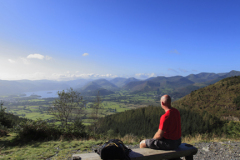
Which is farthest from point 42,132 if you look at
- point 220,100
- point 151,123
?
point 220,100

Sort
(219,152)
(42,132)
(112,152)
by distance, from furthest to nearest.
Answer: (42,132) < (219,152) < (112,152)

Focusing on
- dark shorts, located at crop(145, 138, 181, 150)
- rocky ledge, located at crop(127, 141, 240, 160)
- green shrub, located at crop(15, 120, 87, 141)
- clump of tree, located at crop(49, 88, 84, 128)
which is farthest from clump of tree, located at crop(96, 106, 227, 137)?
dark shorts, located at crop(145, 138, 181, 150)

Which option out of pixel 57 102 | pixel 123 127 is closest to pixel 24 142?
pixel 57 102

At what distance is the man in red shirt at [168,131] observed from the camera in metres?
3.52

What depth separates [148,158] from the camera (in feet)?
11.0

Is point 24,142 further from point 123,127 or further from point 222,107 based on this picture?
point 222,107

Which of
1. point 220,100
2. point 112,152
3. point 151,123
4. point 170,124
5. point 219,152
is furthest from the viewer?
point 151,123

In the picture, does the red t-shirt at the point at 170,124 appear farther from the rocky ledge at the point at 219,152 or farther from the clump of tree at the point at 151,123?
the clump of tree at the point at 151,123

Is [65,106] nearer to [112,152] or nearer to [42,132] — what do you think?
[42,132]

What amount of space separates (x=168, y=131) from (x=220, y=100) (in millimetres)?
55018

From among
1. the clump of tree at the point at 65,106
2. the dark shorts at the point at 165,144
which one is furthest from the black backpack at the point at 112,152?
the clump of tree at the point at 65,106

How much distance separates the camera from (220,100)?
44562mm

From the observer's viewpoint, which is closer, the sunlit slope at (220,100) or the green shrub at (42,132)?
the green shrub at (42,132)

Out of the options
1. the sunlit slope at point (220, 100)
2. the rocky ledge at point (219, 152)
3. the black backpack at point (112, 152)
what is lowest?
the sunlit slope at point (220, 100)
